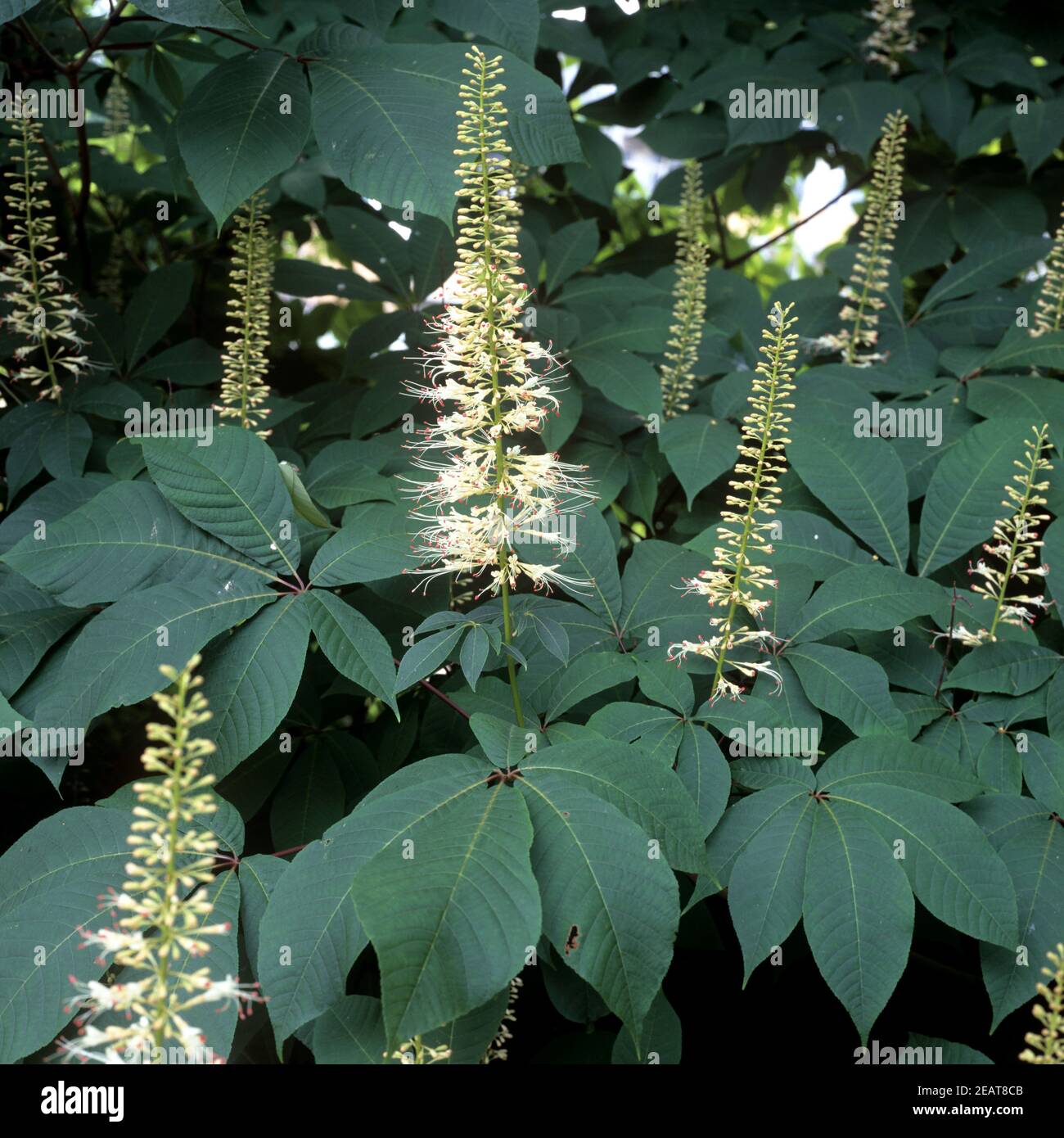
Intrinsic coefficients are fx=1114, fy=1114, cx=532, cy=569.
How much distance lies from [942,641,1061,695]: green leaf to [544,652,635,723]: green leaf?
36.5 inches

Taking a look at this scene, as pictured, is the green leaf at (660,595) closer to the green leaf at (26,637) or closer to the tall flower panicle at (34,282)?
the green leaf at (26,637)

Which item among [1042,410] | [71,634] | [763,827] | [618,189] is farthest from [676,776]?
[618,189]

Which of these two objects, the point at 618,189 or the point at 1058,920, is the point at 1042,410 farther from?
the point at 618,189

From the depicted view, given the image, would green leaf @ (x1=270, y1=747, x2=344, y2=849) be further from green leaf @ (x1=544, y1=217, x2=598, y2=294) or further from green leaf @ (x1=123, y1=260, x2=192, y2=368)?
green leaf @ (x1=544, y1=217, x2=598, y2=294)

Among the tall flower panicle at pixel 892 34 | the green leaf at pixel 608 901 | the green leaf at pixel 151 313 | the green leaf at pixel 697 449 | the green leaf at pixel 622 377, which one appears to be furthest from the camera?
the tall flower panicle at pixel 892 34

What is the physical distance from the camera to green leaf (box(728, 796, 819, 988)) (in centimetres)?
246

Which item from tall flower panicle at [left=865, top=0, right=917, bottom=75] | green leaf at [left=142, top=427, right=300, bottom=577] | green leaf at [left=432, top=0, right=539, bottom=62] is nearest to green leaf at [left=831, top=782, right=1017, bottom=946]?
green leaf at [left=142, top=427, right=300, bottom=577]

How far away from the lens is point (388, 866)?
2.19m

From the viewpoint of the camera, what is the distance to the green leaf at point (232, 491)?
2.94 meters

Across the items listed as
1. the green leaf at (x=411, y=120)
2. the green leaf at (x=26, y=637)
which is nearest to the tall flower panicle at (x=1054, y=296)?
the green leaf at (x=411, y=120)

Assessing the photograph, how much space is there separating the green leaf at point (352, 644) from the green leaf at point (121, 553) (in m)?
0.20

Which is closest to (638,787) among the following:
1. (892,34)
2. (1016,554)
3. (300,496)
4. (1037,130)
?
(300,496)

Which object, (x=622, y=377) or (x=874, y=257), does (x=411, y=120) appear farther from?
(x=874, y=257)

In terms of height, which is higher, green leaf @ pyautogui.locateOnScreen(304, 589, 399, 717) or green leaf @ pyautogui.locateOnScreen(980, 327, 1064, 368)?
green leaf @ pyautogui.locateOnScreen(980, 327, 1064, 368)
